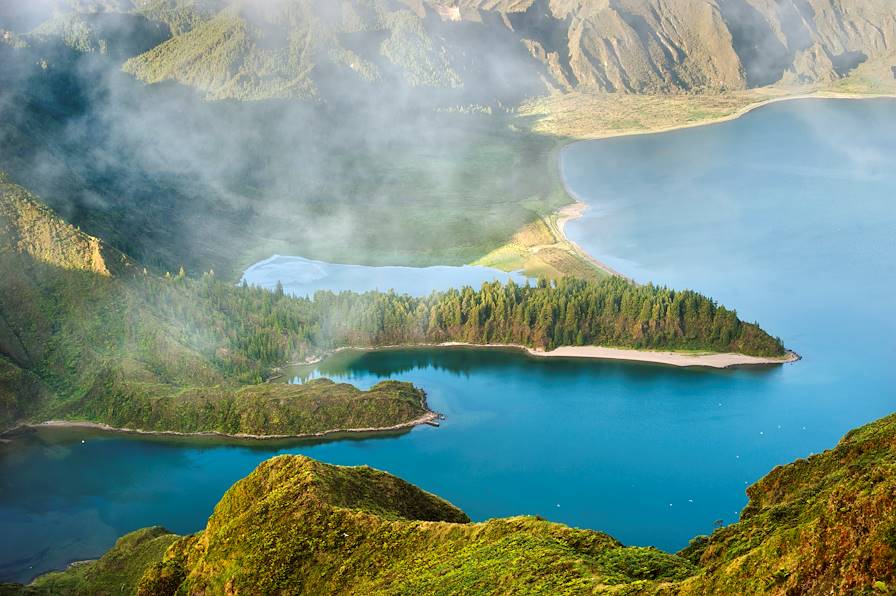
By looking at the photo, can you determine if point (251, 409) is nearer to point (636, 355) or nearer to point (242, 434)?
point (242, 434)

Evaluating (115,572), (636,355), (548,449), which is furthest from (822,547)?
(636,355)

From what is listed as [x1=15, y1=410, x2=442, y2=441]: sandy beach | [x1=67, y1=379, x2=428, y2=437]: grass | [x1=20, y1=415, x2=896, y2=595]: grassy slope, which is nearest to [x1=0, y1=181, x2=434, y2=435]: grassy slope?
[x1=67, y1=379, x2=428, y2=437]: grass

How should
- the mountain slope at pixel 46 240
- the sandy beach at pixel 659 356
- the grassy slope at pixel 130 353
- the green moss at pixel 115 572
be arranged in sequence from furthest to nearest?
1. the mountain slope at pixel 46 240
2. the sandy beach at pixel 659 356
3. the grassy slope at pixel 130 353
4. the green moss at pixel 115 572

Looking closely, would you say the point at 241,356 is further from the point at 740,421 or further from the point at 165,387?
the point at 740,421

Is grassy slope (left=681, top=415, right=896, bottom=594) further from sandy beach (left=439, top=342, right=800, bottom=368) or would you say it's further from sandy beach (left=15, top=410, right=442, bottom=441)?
sandy beach (left=439, top=342, right=800, bottom=368)

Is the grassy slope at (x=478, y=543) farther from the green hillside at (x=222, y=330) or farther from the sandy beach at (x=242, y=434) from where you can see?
the green hillside at (x=222, y=330)

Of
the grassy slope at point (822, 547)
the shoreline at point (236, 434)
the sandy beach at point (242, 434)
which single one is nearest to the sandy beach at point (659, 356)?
the shoreline at point (236, 434)

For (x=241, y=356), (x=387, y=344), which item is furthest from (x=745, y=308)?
(x=241, y=356)
